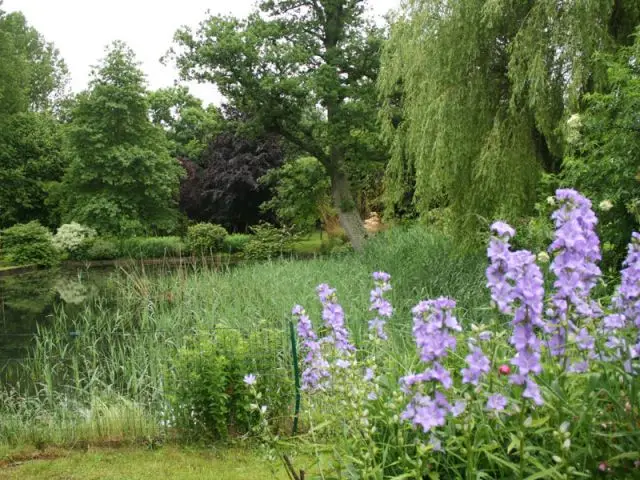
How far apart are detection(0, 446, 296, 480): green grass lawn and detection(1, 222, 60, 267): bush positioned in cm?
1872

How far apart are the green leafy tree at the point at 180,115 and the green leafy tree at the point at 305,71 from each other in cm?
1665

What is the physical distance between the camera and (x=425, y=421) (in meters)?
1.61

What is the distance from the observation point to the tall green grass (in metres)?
4.57

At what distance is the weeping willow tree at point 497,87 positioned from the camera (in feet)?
22.8

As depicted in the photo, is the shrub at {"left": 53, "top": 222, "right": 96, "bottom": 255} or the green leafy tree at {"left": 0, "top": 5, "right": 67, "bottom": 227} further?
the green leafy tree at {"left": 0, "top": 5, "right": 67, "bottom": 227}

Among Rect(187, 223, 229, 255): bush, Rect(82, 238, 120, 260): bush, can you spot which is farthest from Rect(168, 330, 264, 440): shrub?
Rect(82, 238, 120, 260): bush

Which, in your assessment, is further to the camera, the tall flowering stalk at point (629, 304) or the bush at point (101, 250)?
the bush at point (101, 250)

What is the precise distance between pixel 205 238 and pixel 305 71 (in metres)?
9.25

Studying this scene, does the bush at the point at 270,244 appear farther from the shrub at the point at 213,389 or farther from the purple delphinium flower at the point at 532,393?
the purple delphinium flower at the point at 532,393

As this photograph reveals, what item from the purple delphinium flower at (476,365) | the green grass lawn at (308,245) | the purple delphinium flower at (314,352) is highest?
the purple delphinium flower at (476,365)

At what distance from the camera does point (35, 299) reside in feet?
44.3

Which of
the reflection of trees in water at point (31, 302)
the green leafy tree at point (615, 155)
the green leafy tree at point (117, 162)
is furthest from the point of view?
the green leafy tree at point (117, 162)

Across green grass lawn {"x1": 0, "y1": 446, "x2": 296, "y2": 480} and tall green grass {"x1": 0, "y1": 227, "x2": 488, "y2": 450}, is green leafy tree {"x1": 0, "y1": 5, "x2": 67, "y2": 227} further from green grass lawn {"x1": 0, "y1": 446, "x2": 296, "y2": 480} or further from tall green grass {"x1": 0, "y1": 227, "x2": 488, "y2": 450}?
green grass lawn {"x1": 0, "y1": 446, "x2": 296, "y2": 480}

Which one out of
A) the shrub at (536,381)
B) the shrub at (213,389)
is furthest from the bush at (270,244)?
the shrub at (536,381)
